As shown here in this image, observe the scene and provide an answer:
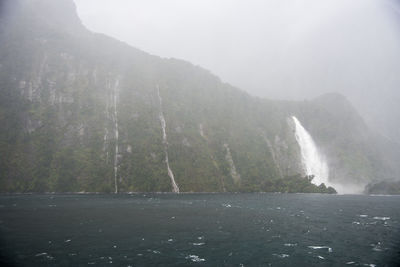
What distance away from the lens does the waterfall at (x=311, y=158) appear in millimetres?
161750

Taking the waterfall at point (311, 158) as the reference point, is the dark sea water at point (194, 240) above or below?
below

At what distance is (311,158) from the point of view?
6801 inches

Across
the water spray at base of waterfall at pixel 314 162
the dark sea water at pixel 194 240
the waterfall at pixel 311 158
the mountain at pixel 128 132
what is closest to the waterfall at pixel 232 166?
the mountain at pixel 128 132

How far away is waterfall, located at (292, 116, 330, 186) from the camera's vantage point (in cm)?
16175

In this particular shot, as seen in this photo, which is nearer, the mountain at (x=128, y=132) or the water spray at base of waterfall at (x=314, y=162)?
the mountain at (x=128, y=132)

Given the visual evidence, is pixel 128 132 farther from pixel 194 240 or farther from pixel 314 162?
pixel 194 240

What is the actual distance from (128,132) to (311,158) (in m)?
A: 109

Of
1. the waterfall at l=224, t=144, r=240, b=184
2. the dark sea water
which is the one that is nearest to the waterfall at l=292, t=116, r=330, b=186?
the waterfall at l=224, t=144, r=240, b=184

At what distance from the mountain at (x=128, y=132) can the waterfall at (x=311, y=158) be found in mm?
4549

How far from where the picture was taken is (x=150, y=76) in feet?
615

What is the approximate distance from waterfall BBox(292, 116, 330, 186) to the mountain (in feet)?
14.9

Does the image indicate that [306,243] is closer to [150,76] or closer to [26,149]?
[26,149]

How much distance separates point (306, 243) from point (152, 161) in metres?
110

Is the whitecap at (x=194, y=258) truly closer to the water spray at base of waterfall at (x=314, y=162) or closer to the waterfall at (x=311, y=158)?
the water spray at base of waterfall at (x=314, y=162)
